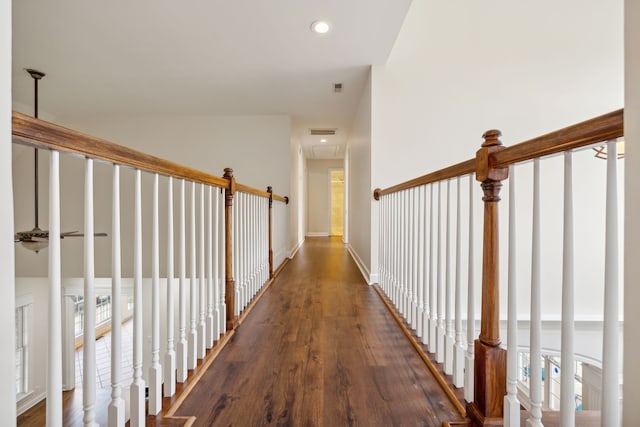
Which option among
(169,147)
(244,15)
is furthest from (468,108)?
(169,147)

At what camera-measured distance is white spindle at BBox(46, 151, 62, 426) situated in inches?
24.8

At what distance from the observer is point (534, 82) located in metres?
3.27

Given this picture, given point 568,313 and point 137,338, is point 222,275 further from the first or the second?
point 568,313

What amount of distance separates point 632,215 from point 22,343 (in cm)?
684

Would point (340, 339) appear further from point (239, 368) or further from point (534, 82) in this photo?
point (534, 82)

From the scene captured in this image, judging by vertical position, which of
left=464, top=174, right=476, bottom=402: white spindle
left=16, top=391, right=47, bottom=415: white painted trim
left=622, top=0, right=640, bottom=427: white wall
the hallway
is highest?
left=622, top=0, right=640, bottom=427: white wall

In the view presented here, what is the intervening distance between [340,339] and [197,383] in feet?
2.46

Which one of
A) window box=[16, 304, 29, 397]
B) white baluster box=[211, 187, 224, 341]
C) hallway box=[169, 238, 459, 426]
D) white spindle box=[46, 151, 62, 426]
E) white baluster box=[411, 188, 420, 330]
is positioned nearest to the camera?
white spindle box=[46, 151, 62, 426]

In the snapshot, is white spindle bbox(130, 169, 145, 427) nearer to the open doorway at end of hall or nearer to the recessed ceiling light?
the recessed ceiling light

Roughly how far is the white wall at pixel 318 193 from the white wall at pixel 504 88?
227 inches

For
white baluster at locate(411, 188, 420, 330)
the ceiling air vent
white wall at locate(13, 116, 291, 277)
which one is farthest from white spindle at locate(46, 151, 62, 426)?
the ceiling air vent

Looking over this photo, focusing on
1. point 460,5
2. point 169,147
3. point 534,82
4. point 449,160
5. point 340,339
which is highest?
point 460,5

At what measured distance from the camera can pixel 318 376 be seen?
1.29 meters

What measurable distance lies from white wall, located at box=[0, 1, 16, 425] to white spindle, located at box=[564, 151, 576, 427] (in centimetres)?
109
